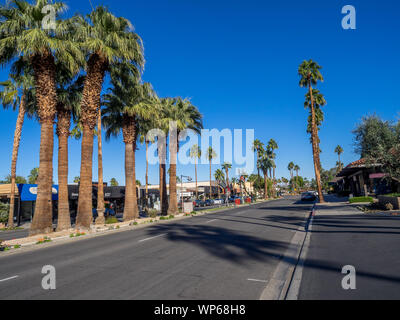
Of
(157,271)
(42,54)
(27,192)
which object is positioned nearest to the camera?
(157,271)

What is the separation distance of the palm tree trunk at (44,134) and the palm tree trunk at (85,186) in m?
1.84

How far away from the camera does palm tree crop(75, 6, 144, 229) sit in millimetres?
17609

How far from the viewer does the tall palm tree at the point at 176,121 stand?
29.1 metres

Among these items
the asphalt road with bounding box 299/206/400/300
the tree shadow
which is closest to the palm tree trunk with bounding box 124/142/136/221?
the tree shadow

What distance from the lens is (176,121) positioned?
2958 cm

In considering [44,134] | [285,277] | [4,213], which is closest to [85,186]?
[44,134]

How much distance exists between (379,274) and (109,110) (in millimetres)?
23220

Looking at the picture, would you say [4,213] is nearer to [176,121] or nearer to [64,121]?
[64,121]

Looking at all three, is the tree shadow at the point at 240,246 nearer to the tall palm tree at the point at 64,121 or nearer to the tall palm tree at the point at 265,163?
the tall palm tree at the point at 64,121

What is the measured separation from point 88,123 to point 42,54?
15.1 feet

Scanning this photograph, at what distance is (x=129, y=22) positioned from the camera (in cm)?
1972

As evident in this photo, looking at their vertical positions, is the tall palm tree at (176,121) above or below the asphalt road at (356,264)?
above

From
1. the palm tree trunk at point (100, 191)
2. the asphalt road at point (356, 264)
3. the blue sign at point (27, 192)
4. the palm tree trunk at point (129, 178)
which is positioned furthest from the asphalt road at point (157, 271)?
the blue sign at point (27, 192)

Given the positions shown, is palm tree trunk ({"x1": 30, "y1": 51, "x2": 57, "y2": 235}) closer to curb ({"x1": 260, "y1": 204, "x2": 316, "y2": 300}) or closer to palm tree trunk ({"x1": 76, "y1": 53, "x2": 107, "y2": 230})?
palm tree trunk ({"x1": 76, "y1": 53, "x2": 107, "y2": 230})
